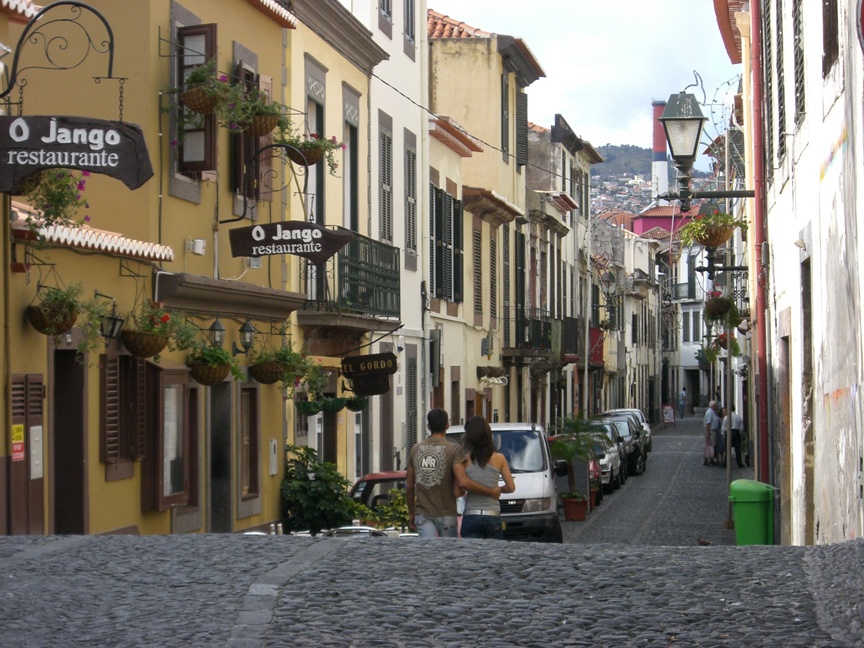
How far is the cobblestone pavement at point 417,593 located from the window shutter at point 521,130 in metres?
29.8

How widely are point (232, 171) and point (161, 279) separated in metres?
2.65

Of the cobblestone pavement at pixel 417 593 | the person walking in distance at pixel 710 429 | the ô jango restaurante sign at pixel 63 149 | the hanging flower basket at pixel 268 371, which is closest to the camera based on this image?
the cobblestone pavement at pixel 417 593

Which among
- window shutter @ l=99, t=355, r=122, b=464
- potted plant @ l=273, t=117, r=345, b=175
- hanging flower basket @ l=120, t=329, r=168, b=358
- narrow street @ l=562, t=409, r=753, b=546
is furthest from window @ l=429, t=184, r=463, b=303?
hanging flower basket @ l=120, t=329, r=168, b=358

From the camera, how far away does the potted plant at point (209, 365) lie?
14648mm

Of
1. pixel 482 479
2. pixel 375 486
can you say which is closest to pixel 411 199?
pixel 375 486

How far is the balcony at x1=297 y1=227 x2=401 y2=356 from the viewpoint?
19297 millimetres

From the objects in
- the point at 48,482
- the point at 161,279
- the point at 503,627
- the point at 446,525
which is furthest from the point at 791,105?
the point at 503,627

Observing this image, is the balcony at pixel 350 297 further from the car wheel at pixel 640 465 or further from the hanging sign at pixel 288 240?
the car wheel at pixel 640 465

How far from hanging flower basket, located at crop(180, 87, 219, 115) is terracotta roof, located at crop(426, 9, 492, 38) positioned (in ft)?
70.1

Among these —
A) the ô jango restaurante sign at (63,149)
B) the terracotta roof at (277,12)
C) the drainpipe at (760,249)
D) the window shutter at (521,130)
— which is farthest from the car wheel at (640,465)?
the ô jango restaurante sign at (63,149)

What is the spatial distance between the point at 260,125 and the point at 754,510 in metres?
6.50

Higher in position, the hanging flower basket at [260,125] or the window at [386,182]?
the window at [386,182]

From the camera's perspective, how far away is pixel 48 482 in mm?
12289

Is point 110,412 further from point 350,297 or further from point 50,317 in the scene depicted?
point 350,297
